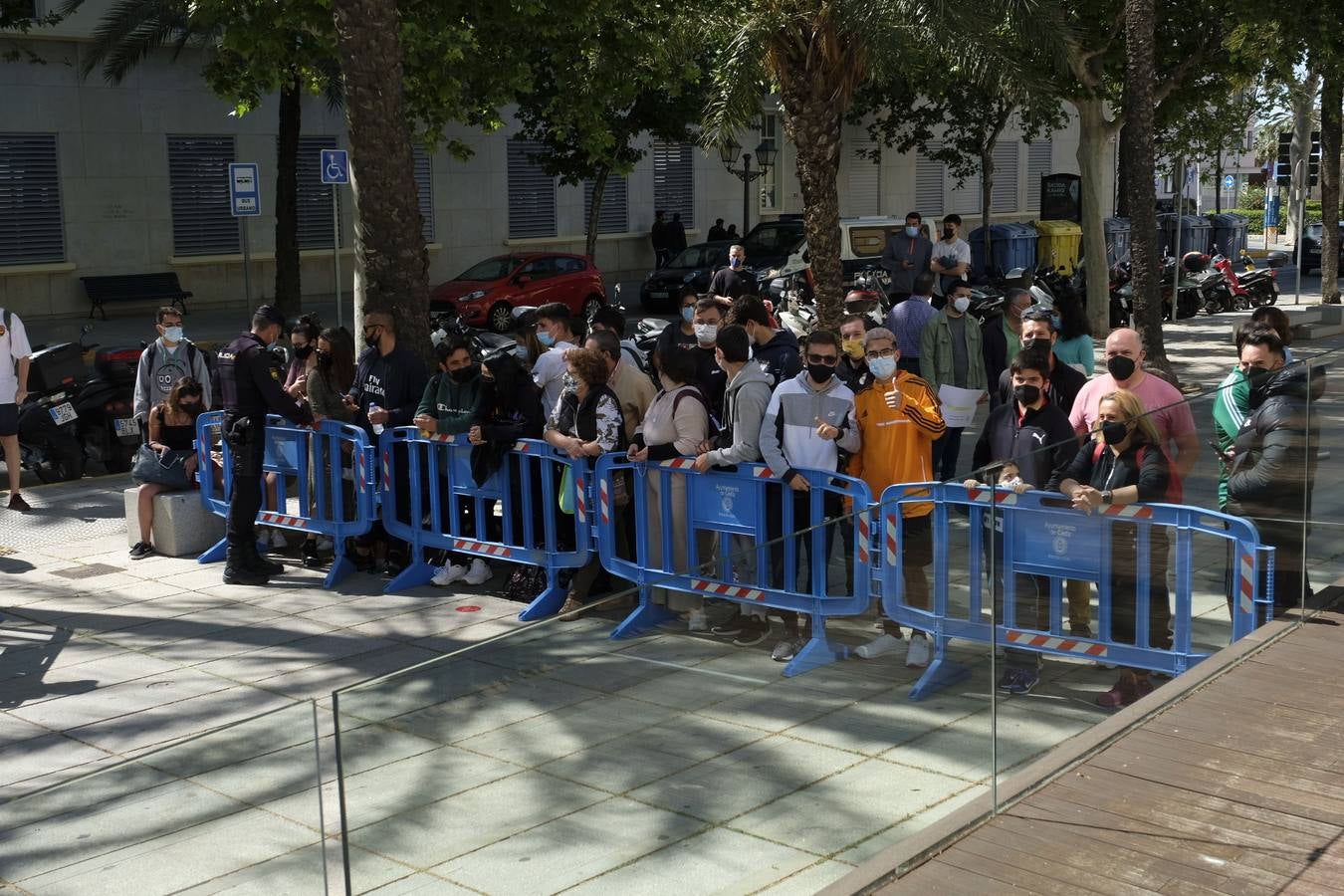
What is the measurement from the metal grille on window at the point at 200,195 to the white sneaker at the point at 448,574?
2300 cm

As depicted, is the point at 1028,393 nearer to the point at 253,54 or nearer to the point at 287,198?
the point at 253,54

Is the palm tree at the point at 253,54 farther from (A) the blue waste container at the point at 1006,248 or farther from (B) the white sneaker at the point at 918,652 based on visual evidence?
Answer: (A) the blue waste container at the point at 1006,248

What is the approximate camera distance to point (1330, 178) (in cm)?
2653

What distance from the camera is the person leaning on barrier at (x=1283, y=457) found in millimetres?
6645

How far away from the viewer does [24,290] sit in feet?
93.0

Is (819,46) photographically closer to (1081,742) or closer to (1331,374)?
(1331,374)

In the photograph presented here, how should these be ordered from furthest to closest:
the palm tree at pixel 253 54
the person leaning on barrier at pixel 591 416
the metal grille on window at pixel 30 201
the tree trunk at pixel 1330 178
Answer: the metal grille on window at pixel 30 201, the tree trunk at pixel 1330 178, the palm tree at pixel 253 54, the person leaning on barrier at pixel 591 416

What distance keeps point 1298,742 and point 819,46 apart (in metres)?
10.1

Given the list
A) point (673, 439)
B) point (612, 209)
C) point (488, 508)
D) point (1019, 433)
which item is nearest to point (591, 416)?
point (673, 439)

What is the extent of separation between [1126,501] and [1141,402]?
0.91 meters

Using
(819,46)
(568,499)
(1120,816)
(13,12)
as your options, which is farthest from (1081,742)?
(13,12)

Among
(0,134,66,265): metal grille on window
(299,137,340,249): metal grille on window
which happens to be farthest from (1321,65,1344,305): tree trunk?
(0,134,66,265): metal grille on window

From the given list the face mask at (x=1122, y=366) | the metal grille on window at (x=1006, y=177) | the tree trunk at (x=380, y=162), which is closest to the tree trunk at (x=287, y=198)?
the tree trunk at (x=380, y=162)

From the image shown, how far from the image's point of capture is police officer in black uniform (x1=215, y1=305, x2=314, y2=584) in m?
9.88
